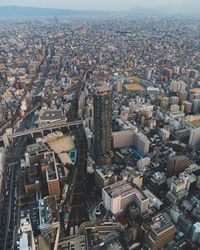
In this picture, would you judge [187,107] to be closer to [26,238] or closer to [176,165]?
[176,165]

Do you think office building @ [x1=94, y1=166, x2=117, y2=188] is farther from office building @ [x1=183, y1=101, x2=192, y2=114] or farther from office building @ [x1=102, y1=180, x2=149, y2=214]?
office building @ [x1=183, y1=101, x2=192, y2=114]

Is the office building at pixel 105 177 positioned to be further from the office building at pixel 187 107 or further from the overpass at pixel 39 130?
the office building at pixel 187 107

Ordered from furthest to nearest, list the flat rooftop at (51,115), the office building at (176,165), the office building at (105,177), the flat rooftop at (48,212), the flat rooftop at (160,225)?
the flat rooftop at (51,115) < the office building at (176,165) < the office building at (105,177) < the flat rooftop at (48,212) < the flat rooftop at (160,225)

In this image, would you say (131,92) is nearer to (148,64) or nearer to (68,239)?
(148,64)

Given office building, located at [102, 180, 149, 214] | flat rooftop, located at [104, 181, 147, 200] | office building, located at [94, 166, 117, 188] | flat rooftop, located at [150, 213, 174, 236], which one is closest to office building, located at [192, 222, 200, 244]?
flat rooftop, located at [150, 213, 174, 236]

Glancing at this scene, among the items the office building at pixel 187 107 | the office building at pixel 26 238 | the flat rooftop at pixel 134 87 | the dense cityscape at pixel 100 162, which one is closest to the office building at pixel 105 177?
the dense cityscape at pixel 100 162

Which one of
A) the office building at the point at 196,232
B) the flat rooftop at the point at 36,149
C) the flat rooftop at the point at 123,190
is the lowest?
the office building at the point at 196,232
